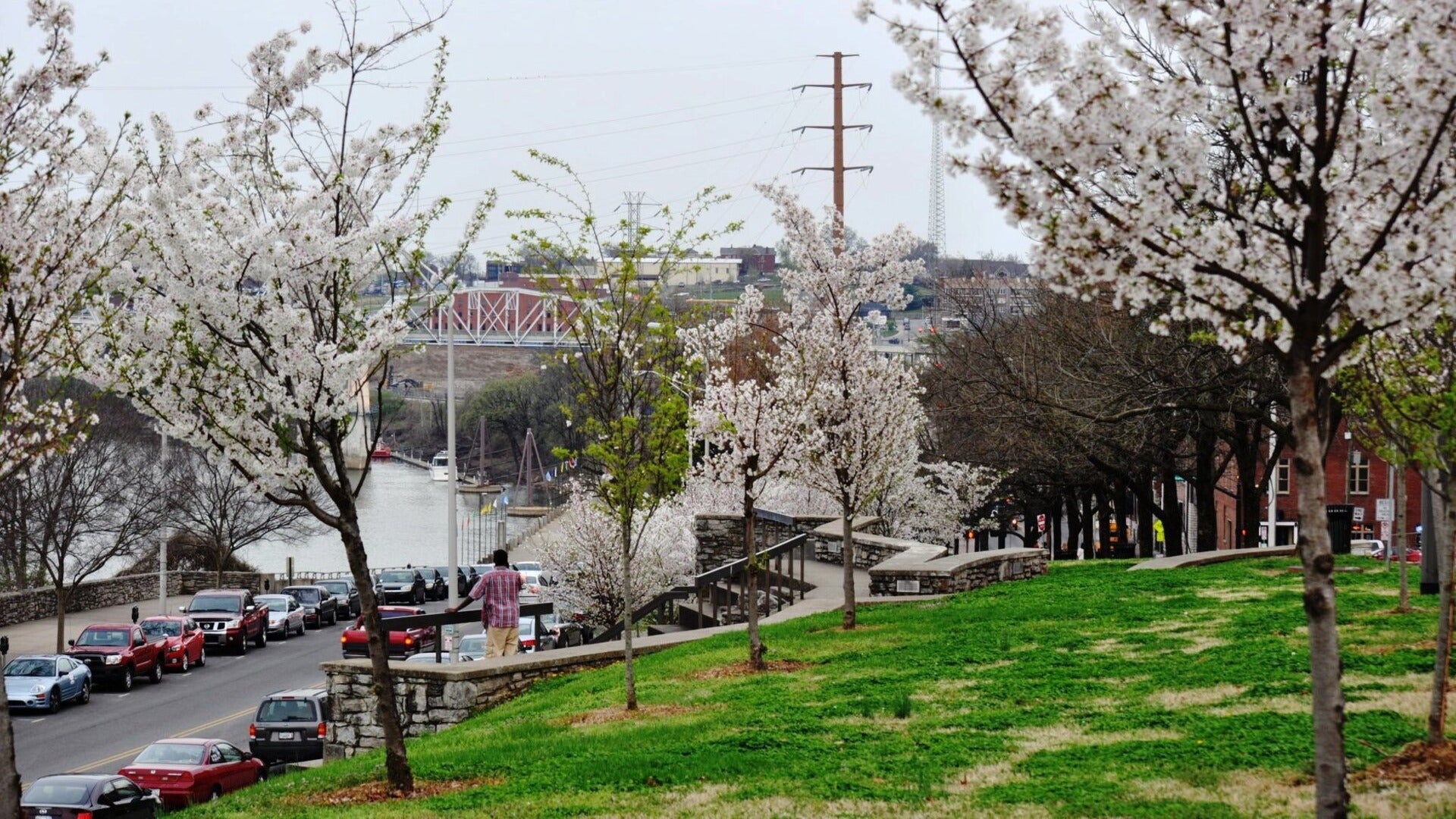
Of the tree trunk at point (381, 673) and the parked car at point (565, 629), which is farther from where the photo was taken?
the parked car at point (565, 629)

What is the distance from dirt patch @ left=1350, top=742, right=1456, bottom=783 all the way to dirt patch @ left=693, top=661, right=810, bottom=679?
7.96 m

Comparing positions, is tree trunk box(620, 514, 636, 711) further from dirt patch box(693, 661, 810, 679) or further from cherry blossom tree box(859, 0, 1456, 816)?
cherry blossom tree box(859, 0, 1456, 816)

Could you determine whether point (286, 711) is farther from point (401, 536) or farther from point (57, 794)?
point (401, 536)

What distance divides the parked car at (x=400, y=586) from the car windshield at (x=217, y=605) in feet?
23.1

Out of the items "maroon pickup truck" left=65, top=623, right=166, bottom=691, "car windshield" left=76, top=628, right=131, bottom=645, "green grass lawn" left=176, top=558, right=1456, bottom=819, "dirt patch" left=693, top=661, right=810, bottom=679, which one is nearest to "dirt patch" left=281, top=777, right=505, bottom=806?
"green grass lawn" left=176, top=558, right=1456, bottom=819

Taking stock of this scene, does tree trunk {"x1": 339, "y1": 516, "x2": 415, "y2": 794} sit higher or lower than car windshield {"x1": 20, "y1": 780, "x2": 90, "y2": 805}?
higher

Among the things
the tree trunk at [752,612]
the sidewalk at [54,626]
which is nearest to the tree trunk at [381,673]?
the tree trunk at [752,612]

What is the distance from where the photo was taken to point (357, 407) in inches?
587

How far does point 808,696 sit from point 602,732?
203 cm

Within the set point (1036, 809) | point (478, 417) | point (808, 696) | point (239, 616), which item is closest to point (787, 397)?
point (808, 696)

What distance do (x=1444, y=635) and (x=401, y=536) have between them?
83.0 m

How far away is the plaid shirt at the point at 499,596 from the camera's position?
1738 cm

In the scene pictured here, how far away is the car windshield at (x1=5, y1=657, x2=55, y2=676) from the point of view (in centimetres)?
3175

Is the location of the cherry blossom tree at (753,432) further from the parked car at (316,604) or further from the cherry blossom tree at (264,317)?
the parked car at (316,604)
